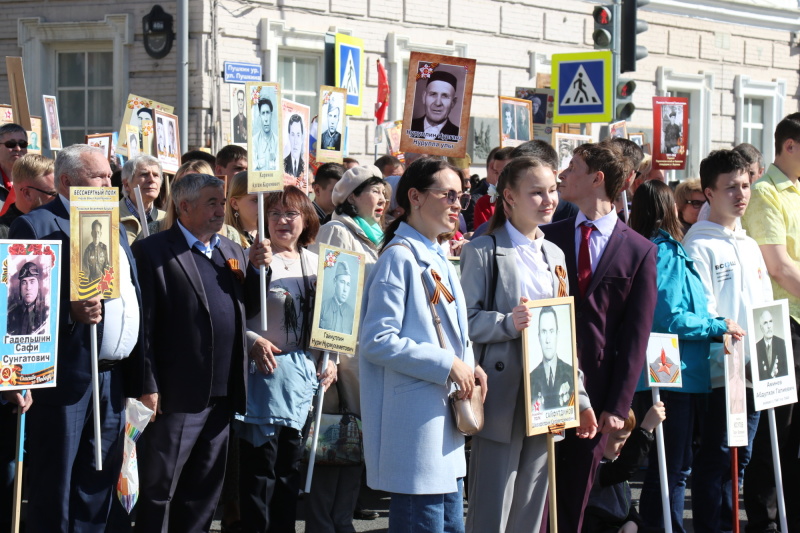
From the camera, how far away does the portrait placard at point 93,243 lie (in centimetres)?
454

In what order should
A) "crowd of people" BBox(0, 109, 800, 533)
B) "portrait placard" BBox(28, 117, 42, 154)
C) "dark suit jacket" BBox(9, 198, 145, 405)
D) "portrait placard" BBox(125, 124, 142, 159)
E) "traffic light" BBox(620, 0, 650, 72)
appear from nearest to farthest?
"crowd of people" BBox(0, 109, 800, 533) < "dark suit jacket" BBox(9, 198, 145, 405) < "portrait placard" BBox(125, 124, 142, 159) < "portrait placard" BBox(28, 117, 42, 154) < "traffic light" BBox(620, 0, 650, 72)

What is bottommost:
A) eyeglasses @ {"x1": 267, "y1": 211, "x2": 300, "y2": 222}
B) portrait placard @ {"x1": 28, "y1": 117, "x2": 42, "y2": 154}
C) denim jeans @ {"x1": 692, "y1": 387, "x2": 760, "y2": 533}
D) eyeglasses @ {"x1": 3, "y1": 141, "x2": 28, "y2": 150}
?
denim jeans @ {"x1": 692, "y1": 387, "x2": 760, "y2": 533}

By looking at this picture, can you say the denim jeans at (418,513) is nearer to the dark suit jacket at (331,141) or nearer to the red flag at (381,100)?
the dark suit jacket at (331,141)

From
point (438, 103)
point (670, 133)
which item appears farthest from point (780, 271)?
point (670, 133)

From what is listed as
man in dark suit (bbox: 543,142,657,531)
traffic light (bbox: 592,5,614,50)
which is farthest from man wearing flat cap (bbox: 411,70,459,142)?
traffic light (bbox: 592,5,614,50)

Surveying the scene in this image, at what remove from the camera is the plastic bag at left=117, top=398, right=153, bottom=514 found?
16.2ft

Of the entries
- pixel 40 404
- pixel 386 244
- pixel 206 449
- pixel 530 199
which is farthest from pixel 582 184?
pixel 40 404

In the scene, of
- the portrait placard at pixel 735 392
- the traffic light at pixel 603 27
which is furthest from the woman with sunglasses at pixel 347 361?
the traffic light at pixel 603 27

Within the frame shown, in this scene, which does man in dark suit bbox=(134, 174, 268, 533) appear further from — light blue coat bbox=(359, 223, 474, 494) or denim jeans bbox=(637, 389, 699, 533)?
denim jeans bbox=(637, 389, 699, 533)

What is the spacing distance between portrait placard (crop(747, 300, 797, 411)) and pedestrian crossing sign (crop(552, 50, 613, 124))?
5161 mm

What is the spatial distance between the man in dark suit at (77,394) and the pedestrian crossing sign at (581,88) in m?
6.47

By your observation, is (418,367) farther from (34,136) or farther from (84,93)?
(84,93)

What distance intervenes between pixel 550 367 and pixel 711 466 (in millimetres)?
1667

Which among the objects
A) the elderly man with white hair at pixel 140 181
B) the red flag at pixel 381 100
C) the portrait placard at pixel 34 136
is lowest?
the elderly man with white hair at pixel 140 181
